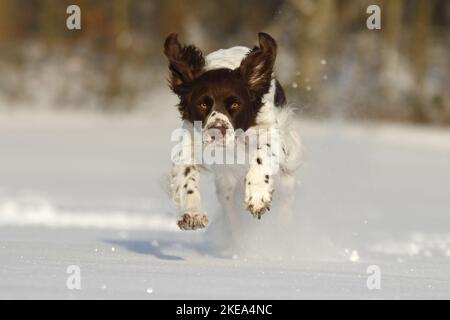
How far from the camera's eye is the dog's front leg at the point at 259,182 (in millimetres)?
6914

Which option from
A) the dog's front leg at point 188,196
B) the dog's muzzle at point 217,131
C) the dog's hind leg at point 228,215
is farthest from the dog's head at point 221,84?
the dog's hind leg at point 228,215

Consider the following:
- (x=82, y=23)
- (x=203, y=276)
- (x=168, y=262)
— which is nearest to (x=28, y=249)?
(x=168, y=262)

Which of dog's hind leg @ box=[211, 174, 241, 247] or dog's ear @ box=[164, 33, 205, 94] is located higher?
dog's ear @ box=[164, 33, 205, 94]

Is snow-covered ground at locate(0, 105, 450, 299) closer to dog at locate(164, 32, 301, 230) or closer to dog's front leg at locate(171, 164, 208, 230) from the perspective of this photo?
dog's front leg at locate(171, 164, 208, 230)

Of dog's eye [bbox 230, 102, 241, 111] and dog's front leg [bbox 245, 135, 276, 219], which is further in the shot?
dog's eye [bbox 230, 102, 241, 111]

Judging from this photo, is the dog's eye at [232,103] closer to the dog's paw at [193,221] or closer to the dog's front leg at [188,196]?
the dog's front leg at [188,196]

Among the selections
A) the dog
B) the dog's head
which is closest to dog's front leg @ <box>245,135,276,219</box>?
the dog

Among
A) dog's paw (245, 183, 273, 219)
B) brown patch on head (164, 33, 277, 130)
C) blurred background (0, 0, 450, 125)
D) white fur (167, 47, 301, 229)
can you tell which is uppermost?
blurred background (0, 0, 450, 125)

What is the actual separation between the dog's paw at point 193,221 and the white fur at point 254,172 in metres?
0.04

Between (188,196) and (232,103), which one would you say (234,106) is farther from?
(188,196)

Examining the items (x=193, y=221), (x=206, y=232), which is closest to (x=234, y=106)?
(x=193, y=221)

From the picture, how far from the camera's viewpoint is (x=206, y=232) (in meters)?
8.23

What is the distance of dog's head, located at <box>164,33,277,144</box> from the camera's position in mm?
7125
